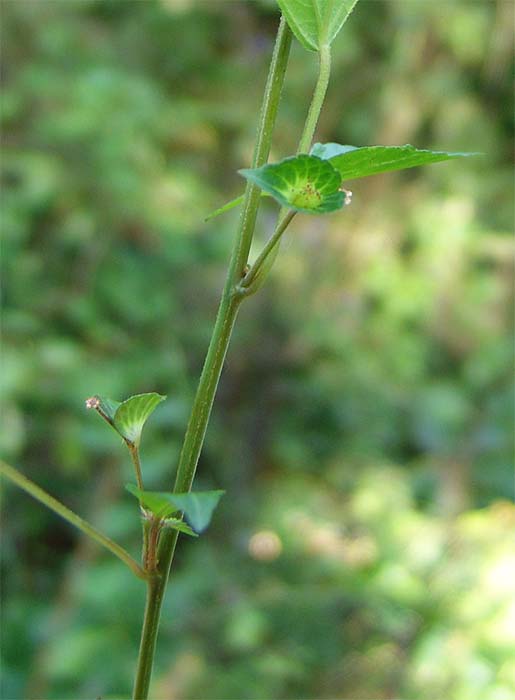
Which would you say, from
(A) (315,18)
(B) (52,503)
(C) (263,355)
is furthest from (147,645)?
(C) (263,355)

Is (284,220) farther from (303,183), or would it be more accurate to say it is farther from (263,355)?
(263,355)

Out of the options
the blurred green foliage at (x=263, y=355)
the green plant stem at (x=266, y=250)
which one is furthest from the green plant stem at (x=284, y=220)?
the blurred green foliage at (x=263, y=355)

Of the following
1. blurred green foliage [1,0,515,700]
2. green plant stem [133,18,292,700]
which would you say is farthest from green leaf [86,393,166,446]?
blurred green foliage [1,0,515,700]

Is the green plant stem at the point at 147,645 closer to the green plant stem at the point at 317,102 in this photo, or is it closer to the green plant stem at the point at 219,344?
the green plant stem at the point at 219,344

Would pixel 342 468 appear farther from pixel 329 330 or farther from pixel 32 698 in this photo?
pixel 32 698

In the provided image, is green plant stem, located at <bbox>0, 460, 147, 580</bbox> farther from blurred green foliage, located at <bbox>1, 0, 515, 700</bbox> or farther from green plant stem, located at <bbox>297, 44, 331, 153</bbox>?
blurred green foliage, located at <bbox>1, 0, 515, 700</bbox>

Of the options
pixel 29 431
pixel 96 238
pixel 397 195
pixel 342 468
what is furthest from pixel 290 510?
pixel 397 195

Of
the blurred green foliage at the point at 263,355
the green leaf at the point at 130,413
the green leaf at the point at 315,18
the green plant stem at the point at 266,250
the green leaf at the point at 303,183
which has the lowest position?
the green leaf at the point at 130,413
